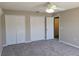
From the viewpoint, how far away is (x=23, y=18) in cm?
608

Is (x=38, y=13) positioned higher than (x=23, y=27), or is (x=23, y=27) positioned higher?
(x=38, y=13)

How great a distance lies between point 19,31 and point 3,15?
1343 millimetres

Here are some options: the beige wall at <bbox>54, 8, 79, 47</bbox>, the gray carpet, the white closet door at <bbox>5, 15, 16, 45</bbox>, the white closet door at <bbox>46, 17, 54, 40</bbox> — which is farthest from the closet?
the beige wall at <bbox>54, 8, 79, 47</bbox>

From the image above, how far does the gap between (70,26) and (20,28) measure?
9.89ft

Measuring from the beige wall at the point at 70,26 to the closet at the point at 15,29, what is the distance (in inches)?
99.8

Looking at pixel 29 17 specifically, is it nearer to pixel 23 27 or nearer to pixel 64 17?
pixel 23 27

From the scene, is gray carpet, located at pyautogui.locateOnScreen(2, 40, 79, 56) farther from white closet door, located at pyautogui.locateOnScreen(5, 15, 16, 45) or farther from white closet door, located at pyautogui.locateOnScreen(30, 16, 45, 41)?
white closet door, located at pyautogui.locateOnScreen(30, 16, 45, 41)

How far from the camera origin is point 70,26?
5469mm

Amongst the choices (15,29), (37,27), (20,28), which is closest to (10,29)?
(15,29)

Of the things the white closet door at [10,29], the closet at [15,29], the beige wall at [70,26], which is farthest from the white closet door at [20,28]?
the beige wall at [70,26]

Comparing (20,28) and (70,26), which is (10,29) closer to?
(20,28)

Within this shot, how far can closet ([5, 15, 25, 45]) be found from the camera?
5.56 meters

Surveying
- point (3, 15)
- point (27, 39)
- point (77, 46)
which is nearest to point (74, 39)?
point (77, 46)

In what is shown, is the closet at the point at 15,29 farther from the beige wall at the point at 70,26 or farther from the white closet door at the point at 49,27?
the beige wall at the point at 70,26
